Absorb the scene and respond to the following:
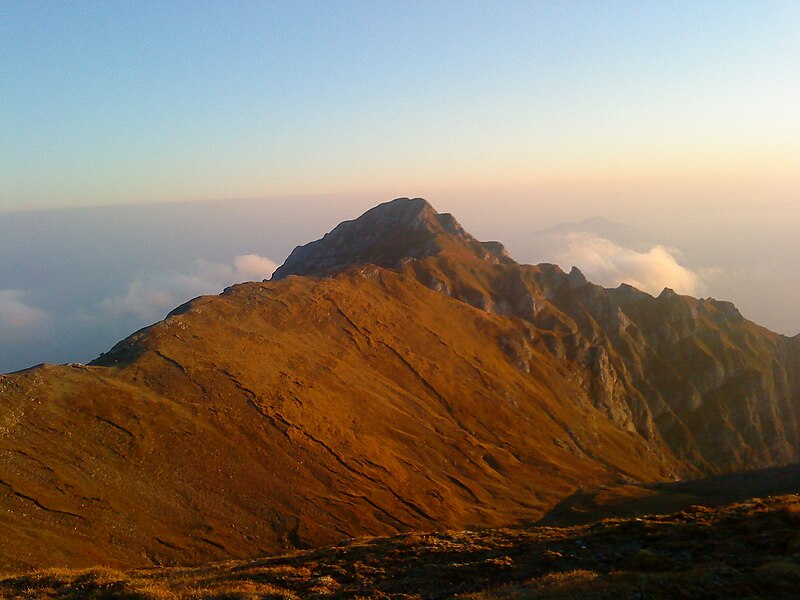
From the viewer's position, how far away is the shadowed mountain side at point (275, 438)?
4403 centimetres

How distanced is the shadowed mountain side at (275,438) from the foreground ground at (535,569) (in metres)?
19.1

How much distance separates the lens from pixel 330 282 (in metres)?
105

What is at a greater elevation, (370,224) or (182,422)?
(370,224)

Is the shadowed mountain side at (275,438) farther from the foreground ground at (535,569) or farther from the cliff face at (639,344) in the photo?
the cliff face at (639,344)

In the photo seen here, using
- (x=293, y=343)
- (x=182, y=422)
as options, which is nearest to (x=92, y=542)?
(x=182, y=422)

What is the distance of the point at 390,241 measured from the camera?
574ft

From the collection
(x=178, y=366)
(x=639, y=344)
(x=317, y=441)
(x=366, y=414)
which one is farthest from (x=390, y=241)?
(x=178, y=366)

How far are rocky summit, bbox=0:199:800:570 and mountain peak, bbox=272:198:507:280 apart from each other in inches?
62.6

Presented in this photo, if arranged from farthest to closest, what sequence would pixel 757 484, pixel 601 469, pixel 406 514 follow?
pixel 601 469
pixel 757 484
pixel 406 514

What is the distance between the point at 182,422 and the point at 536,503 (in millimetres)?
49607

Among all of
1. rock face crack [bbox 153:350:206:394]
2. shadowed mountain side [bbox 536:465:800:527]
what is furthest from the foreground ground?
shadowed mountain side [bbox 536:465:800:527]

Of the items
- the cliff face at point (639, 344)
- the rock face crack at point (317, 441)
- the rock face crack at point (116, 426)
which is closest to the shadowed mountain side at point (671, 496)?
the rock face crack at point (317, 441)

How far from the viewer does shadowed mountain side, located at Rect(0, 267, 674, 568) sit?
4403cm

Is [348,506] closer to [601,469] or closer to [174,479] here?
[174,479]
